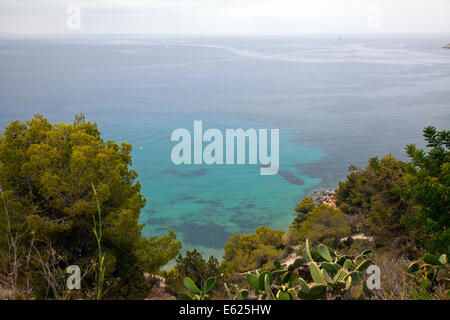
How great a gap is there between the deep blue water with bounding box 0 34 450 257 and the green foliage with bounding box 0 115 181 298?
1211cm

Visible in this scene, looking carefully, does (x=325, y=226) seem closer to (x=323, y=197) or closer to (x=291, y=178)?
(x=323, y=197)

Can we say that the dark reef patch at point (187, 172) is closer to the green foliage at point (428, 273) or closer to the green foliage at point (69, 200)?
the green foliage at point (69, 200)

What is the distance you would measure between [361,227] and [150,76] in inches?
3177

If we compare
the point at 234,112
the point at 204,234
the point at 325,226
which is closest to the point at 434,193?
the point at 325,226

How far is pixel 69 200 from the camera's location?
8461 millimetres

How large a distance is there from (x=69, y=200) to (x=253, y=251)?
25.9 ft

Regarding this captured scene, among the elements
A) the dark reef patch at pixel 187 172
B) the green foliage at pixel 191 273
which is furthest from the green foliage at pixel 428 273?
the dark reef patch at pixel 187 172

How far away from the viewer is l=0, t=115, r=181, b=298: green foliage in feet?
26.9

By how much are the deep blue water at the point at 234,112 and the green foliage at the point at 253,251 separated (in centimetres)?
532

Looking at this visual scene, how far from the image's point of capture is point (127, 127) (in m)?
47.4

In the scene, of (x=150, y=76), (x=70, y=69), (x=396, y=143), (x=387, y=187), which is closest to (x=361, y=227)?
(x=387, y=187)
